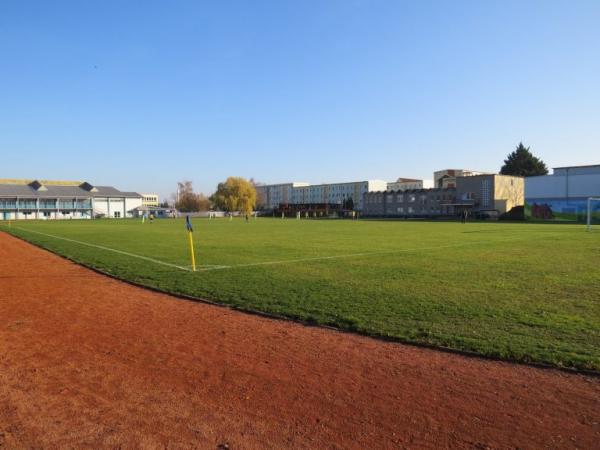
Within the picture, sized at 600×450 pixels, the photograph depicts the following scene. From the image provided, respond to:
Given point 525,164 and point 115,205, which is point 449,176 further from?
point 115,205

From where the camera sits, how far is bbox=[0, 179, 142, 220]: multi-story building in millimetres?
106875

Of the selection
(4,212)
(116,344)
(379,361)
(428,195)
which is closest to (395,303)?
(379,361)

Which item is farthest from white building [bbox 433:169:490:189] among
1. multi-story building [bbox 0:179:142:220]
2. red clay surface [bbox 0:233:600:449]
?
red clay surface [bbox 0:233:600:449]

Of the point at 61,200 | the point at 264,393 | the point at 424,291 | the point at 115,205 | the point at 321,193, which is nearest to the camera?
the point at 264,393

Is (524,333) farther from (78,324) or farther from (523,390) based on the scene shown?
(78,324)

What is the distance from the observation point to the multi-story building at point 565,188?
69.8 meters

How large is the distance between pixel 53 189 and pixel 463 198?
10578 cm

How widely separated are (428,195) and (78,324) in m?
110

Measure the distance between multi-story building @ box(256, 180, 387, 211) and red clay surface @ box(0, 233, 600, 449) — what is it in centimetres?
13615

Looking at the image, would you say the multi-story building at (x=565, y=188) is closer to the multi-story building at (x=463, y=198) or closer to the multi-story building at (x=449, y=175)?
the multi-story building at (x=463, y=198)

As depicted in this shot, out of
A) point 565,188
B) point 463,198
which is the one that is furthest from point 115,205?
point 565,188

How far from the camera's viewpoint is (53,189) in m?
118

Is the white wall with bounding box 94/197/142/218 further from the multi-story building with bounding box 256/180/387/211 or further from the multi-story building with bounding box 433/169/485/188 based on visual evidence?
the multi-story building with bounding box 433/169/485/188

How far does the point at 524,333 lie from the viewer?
7.09 meters
